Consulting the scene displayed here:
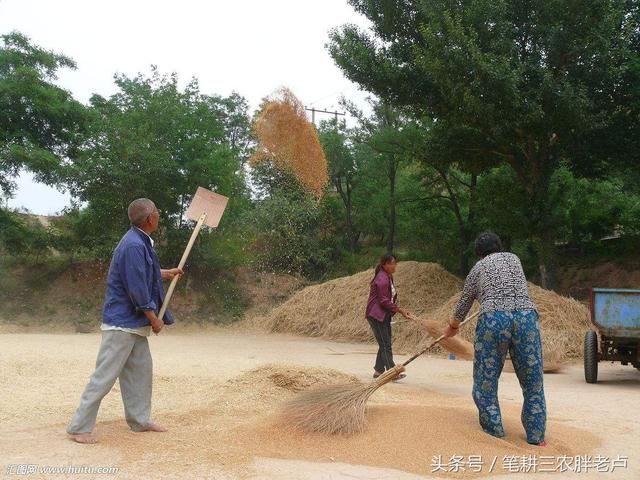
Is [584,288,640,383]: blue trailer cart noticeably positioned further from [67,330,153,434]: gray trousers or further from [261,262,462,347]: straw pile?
[261,262,462,347]: straw pile

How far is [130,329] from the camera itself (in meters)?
4.68

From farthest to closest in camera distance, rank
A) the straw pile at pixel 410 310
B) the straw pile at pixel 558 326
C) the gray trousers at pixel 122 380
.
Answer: the straw pile at pixel 410 310
the straw pile at pixel 558 326
the gray trousers at pixel 122 380

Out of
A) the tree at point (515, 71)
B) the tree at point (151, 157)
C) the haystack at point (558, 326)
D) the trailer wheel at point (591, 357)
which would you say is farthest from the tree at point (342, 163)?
the trailer wheel at point (591, 357)

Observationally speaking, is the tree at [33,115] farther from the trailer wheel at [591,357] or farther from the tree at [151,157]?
the trailer wheel at [591,357]

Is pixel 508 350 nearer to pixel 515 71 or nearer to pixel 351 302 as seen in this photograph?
pixel 515 71

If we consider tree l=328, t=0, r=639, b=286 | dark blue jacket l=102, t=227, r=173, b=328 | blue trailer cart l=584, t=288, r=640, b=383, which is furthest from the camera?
tree l=328, t=0, r=639, b=286

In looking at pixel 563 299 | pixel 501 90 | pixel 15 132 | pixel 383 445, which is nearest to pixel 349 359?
pixel 563 299

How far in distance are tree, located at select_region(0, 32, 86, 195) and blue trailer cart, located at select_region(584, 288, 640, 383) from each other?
620 inches


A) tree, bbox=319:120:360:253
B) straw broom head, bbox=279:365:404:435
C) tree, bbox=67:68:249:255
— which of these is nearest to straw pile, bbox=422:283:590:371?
straw broom head, bbox=279:365:404:435

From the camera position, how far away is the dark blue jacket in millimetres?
4633

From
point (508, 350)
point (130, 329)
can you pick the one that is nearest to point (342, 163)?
point (508, 350)

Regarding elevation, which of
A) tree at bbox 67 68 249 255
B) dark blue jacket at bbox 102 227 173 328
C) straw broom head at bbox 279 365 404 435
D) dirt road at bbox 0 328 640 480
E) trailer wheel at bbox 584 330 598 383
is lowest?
dirt road at bbox 0 328 640 480

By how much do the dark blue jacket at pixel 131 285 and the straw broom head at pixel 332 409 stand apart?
1.33 metres

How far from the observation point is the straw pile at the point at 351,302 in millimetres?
15836
